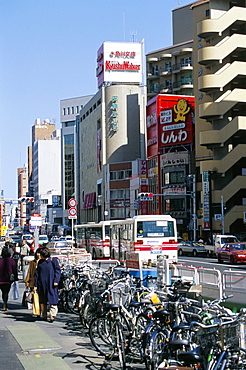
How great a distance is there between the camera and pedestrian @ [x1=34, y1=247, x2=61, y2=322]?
1448 cm

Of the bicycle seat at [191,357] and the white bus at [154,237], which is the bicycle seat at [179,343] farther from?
the white bus at [154,237]

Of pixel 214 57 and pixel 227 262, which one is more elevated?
pixel 214 57

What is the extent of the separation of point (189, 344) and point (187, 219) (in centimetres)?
6959

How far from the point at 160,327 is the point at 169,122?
243 ft

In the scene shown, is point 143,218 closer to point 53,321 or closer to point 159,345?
point 53,321

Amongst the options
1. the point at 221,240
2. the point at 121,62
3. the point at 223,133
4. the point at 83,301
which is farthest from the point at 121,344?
the point at 121,62

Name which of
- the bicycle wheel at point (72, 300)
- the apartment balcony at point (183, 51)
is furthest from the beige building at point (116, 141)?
the bicycle wheel at point (72, 300)

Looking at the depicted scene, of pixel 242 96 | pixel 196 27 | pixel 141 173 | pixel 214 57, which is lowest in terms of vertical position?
pixel 141 173

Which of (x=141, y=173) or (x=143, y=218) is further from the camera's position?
(x=141, y=173)

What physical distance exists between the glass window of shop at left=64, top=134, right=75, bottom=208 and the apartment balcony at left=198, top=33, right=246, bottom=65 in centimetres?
9958

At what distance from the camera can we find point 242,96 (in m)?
68.5

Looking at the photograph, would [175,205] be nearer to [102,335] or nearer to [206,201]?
[206,201]

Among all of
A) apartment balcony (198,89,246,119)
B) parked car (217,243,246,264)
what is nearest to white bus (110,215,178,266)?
parked car (217,243,246,264)

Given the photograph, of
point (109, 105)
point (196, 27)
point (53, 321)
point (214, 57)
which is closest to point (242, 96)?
point (214, 57)
